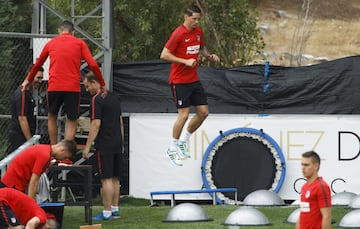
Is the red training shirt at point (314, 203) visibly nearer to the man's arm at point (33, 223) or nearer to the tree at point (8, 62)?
the man's arm at point (33, 223)

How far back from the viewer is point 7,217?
12930mm

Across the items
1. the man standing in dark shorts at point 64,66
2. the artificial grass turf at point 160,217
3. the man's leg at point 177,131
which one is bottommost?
the artificial grass turf at point 160,217

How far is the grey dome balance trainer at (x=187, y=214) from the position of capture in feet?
50.8

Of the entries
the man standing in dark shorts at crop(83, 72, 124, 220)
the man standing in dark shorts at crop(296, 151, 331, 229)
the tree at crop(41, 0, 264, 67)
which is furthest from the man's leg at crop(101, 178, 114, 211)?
the tree at crop(41, 0, 264, 67)

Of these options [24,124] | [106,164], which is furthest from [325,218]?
[24,124]

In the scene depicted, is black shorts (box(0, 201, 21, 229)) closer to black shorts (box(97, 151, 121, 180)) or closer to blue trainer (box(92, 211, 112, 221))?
blue trainer (box(92, 211, 112, 221))

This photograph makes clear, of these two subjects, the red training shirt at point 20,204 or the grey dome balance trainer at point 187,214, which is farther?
the grey dome balance trainer at point 187,214

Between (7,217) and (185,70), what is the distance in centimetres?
411

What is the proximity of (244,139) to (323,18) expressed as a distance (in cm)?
2894

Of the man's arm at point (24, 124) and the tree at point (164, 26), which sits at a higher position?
the tree at point (164, 26)

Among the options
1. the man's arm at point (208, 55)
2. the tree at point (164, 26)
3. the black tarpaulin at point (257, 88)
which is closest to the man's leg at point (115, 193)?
the man's arm at point (208, 55)

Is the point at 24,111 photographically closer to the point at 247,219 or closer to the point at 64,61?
the point at 64,61

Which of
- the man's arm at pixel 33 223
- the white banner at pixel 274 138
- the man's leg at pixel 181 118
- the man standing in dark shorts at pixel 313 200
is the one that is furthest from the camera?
the white banner at pixel 274 138

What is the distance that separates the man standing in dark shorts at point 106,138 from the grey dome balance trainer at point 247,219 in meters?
2.03
